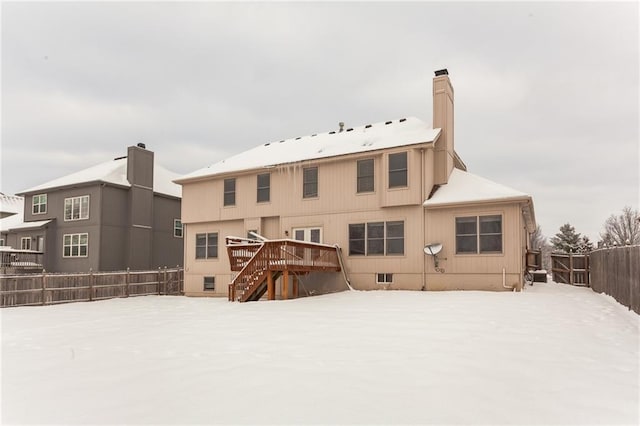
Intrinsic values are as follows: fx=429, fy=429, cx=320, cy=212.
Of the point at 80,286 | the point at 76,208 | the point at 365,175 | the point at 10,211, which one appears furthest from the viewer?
the point at 10,211

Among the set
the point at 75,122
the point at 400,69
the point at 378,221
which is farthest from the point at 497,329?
the point at 75,122

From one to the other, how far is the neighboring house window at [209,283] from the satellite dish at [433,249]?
10712 mm

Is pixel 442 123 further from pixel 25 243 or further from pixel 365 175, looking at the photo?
pixel 25 243

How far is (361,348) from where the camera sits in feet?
23.5

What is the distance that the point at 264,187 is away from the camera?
65.7 ft

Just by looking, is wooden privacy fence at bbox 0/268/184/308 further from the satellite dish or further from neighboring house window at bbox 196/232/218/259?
the satellite dish

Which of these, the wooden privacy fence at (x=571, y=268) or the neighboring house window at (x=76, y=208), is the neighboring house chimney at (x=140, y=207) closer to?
the neighboring house window at (x=76, y=208)

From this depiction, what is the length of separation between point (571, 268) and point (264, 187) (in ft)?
49.4

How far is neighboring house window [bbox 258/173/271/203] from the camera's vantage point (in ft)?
65.3

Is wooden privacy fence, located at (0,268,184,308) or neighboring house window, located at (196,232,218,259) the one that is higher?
neighboring house window, located at (196,232,218,259)

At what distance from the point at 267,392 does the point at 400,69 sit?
17191 millimetres

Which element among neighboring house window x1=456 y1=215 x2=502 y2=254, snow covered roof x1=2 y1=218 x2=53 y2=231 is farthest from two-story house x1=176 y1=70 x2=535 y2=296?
snow covered roof x1=2 y1=218 x2=53 y2=231

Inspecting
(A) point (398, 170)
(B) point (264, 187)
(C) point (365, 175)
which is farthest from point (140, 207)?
(A) point (398, 170)

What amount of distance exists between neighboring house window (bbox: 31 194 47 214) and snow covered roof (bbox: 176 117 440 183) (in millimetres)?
12896
